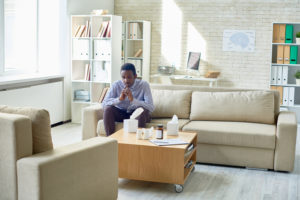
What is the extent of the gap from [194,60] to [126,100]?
10.1 ft

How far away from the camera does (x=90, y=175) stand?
9.04 feet

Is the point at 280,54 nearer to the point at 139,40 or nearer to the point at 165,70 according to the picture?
the point at 165,70

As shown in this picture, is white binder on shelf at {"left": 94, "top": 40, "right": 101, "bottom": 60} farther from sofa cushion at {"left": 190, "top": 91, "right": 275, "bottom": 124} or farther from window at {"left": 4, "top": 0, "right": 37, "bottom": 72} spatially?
sofa cushion at {"left": 190, "top": 91, "right": 275, "bottom": 124}

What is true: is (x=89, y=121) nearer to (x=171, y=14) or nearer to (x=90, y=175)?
(x=90, y=175)

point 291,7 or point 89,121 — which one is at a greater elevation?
point 291,7

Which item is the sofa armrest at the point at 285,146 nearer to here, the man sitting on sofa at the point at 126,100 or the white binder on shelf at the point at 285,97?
the man sitting on sofa at the point at 126,100

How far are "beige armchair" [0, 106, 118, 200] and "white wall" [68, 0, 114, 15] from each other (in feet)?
13.5

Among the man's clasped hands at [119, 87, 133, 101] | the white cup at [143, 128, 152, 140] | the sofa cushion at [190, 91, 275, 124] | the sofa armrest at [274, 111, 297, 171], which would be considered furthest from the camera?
the sofa cushion at [190, 91, 275, 124]

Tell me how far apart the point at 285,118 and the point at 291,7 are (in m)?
3.26

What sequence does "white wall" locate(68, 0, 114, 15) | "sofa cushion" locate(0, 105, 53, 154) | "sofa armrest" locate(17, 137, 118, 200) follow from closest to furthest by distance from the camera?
"sofa armrest" locate(17, 137, 118, 200) < "sofa cushion" locate(0, 105, 53, 154) < "white wall" locate(68, 0, 114, 15)

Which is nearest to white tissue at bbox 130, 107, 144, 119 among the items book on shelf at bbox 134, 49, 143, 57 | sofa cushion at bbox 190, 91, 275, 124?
sofa cushion at bbox 190, 91, 275, 124

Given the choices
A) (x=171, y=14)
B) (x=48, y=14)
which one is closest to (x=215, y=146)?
(x=48, y=14)

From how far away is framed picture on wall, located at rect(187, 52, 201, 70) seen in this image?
7379mm

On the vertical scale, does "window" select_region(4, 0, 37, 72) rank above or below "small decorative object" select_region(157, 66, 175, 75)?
above
